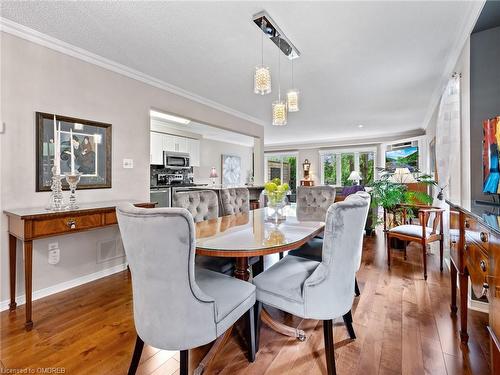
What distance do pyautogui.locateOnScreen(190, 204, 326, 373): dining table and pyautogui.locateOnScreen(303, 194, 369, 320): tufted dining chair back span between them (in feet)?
0.70

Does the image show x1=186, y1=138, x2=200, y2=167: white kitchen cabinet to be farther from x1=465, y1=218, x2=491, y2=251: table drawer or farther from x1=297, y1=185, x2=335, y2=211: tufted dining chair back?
x1=465, y1=218, x2=491, y2=251: table drawer

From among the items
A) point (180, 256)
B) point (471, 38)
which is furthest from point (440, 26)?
point (180, 256)

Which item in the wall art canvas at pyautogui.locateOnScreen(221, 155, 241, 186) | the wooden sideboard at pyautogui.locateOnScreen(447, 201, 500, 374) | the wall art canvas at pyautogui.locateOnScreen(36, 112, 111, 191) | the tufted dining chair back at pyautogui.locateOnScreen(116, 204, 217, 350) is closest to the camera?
the wooden sideboard at pyautogui.locateOnScreen(447, 201, 500, 374)

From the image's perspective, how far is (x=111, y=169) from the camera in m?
2.79

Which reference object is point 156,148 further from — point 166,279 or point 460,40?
point 460,40

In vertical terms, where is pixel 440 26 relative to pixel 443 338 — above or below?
above

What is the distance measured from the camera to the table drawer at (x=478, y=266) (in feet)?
3.61

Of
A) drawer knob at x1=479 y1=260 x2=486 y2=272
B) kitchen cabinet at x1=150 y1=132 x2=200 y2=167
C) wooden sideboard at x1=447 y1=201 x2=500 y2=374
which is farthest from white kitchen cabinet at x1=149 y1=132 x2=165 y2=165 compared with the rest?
drawer knob at x1=479 y1=260 x2=486 y2=272

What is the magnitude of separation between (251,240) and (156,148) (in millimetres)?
4895

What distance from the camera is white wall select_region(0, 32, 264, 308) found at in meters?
2.08

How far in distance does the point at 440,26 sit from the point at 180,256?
109 inches

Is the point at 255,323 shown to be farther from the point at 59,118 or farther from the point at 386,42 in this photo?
the point at 386,42

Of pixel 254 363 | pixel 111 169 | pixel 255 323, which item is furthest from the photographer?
pixel 111 169

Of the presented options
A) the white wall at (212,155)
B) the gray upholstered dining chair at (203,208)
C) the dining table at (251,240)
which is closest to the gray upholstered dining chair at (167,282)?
the dining table at (251,240)
